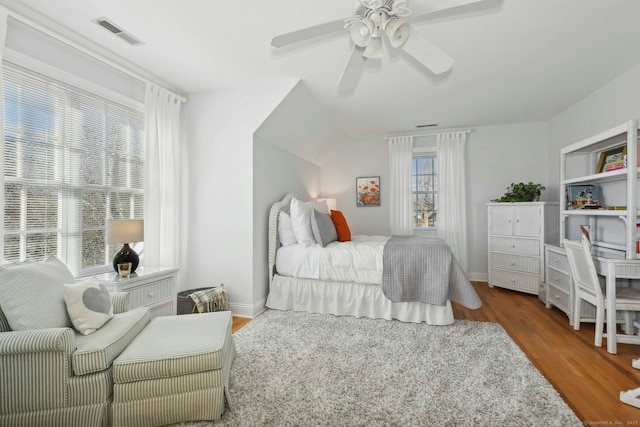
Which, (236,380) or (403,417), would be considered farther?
(236,380)

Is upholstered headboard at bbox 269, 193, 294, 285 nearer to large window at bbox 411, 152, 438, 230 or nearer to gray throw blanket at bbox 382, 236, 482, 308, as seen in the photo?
gray throw blanket at bbox 382, 236, 482, 308

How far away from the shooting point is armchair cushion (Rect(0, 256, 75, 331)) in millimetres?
1381

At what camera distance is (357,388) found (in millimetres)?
1786

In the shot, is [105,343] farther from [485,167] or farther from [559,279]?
[485,167]

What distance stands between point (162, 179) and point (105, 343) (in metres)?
1.93

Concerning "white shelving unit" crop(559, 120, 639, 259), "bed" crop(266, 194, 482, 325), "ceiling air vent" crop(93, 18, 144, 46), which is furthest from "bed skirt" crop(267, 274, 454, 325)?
"ceiling air vent" crop(93, 18, 144, 46)

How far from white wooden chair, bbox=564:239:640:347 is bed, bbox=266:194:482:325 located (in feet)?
2.86

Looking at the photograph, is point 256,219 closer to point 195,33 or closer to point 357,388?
point 195,33

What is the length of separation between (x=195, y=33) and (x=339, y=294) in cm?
265

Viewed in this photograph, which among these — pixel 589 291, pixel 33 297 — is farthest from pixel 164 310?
pixel 589 291

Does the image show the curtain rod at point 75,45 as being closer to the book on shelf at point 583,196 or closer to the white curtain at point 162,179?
the white curtain at point 162,179

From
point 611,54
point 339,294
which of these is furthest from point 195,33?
point 611,54

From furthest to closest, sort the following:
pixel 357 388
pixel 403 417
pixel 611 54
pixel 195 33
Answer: pixel 611 54 → pixel 195 33 → pixel 357 388 → pixel 403 417

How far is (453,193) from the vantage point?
15.0 feet
